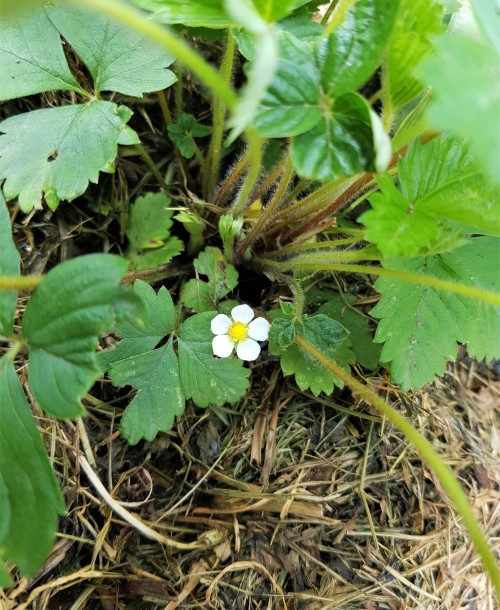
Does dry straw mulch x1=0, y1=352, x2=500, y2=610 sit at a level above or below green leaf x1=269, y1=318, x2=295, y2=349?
below

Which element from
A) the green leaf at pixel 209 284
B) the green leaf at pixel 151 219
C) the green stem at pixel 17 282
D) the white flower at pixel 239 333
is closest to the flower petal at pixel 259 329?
the white flower at pixel 239 333

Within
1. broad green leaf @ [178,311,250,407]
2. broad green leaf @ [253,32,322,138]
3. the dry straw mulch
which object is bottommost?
the dry straw mulch

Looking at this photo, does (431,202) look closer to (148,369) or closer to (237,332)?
(237,332)

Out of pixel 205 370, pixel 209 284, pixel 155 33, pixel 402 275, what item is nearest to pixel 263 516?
pixel 205 370

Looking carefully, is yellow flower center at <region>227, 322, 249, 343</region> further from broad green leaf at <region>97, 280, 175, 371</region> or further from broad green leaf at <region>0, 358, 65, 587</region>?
broad green leaf at <region>0, 358, 65, 587</region>

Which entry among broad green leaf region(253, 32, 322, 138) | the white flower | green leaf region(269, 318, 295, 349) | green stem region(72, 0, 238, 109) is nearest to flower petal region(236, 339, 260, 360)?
the white flower

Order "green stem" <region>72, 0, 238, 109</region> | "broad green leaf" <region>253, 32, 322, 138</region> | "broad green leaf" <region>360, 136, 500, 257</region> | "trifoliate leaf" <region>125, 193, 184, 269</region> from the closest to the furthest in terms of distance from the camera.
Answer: "green stem" <region>72, 0, 238, 109</region> → "broad green leaf" <region>253, 32, 322, 138</region> → "broad green leaf" <region>360, 136, 500, 257</region> → "trifoliate leaf" <region>125, 193, 184, 269</region>
